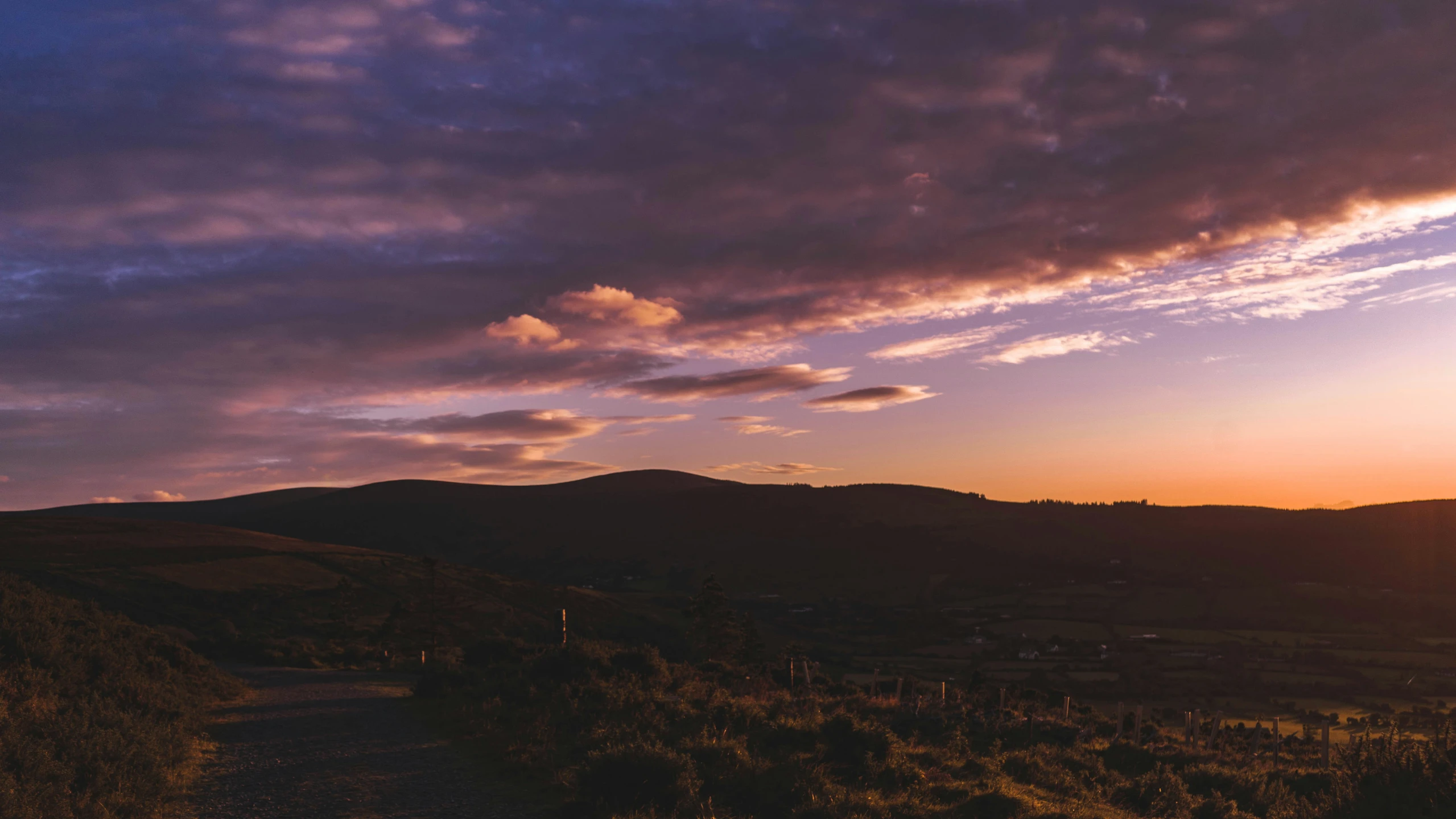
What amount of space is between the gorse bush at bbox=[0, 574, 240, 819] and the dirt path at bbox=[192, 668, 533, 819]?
0.74m

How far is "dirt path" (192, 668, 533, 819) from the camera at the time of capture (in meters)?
10.8

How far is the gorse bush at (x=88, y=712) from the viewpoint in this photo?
9641 mm

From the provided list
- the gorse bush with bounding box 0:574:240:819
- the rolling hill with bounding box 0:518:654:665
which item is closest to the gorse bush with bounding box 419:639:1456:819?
the gorse bush with bounding box 0:574:240:819

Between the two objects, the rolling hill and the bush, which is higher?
the bush

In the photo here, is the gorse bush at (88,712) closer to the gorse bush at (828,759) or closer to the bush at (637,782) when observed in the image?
the gorse bush at (828,759)

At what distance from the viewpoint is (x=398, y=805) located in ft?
35.7

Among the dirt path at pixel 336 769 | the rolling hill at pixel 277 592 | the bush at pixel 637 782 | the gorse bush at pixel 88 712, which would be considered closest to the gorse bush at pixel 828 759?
the bush at pixel 637 782

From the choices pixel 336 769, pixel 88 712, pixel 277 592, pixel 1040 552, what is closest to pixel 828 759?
pixel 336 769

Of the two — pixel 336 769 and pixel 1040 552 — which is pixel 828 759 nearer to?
pixel 336 769

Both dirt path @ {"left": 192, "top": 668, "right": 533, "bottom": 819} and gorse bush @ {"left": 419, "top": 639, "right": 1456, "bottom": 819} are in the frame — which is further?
dirt path @ {"left": 192, "top": 668, "right": 533, "bottom": 819}

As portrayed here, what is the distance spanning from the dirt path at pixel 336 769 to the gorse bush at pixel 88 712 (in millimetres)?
736

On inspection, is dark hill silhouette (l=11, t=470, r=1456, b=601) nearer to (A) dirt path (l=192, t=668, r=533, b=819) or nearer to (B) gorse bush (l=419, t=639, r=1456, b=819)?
(B) gorse bush (l=419, t=639, r=1456, b=819)

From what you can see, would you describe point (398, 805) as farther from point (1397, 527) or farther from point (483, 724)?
point (1397, 527)

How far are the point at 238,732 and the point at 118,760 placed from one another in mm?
5665
